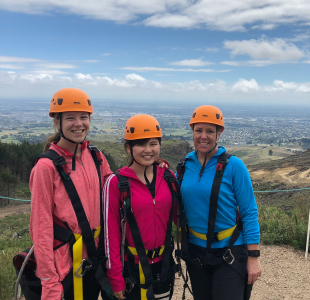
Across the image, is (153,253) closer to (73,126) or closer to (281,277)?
(73,126)

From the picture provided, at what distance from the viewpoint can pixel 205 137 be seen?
124 inches

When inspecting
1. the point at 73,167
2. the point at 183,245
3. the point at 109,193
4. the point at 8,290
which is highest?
the point at 73,167

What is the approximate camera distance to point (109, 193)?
2723 mm

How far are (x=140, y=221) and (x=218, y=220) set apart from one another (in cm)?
92

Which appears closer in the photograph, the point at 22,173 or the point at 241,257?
the point at 241,257

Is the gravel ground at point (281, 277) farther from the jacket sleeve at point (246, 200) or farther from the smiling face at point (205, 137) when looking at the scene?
the smiling face at point (205, 137)

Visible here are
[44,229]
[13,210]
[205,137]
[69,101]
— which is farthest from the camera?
[13,210]

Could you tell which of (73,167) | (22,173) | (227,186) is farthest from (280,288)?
(22,173)

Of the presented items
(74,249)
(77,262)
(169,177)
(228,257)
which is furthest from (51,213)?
(228,257)

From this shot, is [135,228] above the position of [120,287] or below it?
above

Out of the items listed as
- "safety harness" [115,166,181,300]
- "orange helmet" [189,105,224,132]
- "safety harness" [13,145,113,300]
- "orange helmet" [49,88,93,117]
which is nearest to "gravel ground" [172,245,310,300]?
"safety harness" [115,166,181,300]

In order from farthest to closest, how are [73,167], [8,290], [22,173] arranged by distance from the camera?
1. [22,173]
2. [8,290]
3. [73,167]

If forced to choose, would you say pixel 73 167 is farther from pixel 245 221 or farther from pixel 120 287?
pixel 245 221

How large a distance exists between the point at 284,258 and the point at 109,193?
5.71 m
